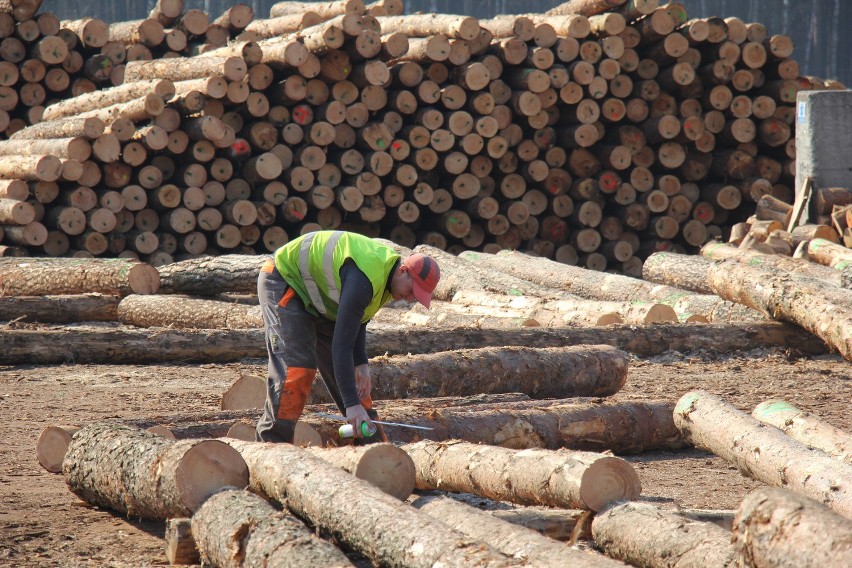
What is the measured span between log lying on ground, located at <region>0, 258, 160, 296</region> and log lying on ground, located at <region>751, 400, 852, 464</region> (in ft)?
21.3

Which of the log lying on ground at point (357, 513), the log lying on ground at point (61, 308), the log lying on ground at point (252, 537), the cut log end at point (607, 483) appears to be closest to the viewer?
the log lying on ground at point (357, 513)

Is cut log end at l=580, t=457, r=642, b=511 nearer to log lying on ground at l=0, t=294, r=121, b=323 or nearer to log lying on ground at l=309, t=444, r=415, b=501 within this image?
log lying on ground at l=309, t=444, r=415, b=501

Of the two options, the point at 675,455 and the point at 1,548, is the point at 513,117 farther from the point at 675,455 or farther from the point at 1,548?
the point at 1,548

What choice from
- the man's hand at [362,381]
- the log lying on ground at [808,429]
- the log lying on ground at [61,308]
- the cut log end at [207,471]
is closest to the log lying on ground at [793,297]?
the log lying on ground at [808,429]

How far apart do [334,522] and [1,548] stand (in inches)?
52.8

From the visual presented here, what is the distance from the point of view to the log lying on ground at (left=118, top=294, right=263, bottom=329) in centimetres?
926

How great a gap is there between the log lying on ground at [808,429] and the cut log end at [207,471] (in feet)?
8.12

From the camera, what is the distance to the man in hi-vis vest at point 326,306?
4.67 m

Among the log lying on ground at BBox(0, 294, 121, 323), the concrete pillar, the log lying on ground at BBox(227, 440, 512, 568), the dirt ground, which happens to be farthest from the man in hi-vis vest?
the concrete pillar

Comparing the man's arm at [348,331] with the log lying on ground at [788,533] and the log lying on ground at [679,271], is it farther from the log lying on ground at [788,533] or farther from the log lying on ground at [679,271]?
the log lying on ground at [679,271]

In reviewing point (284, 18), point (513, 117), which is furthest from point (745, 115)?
point (284, 18)

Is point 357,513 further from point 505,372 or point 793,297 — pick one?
point 793,297

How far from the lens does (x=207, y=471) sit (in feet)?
13.1

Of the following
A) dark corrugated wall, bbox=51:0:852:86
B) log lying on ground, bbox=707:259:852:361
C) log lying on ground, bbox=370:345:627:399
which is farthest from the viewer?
dark corrugated wall, bbox=51:0:852:86
